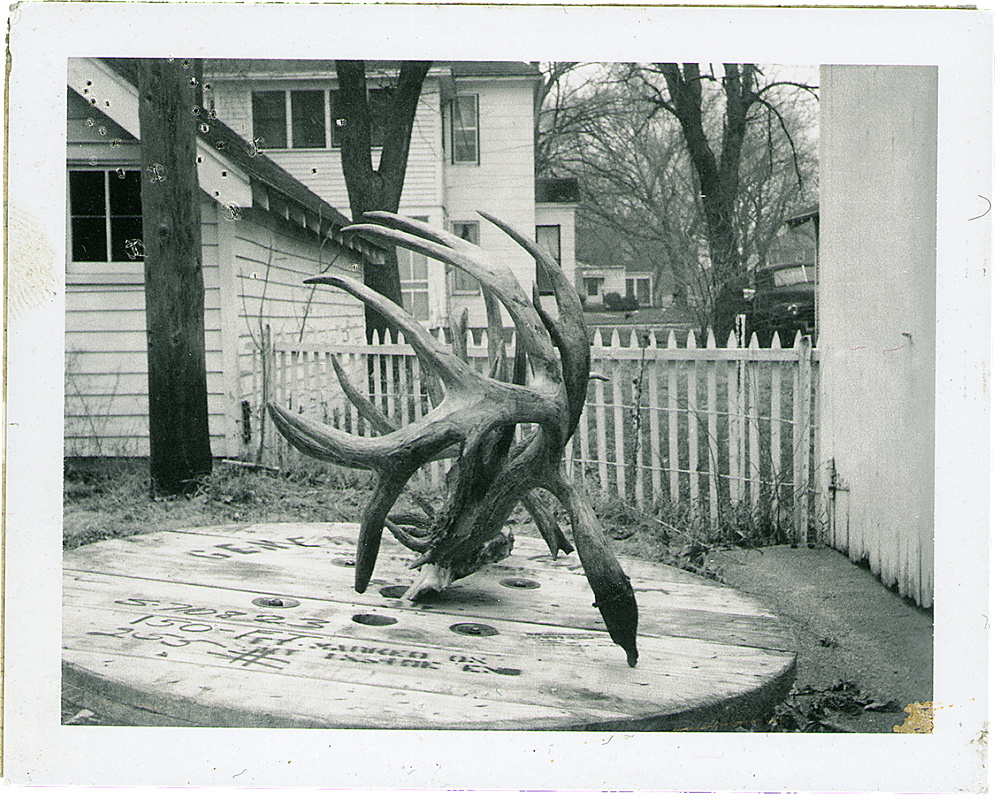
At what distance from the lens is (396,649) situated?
8.09ft

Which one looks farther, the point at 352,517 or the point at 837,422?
the point at 352,517

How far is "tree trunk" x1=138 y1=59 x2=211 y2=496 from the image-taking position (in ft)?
17.2

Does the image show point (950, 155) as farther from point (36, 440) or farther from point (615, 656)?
point (36, 440)

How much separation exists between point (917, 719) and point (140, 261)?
4.80 metres

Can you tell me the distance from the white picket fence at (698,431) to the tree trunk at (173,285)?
76cm

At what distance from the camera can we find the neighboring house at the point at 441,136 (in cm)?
401

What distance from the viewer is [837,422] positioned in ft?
14.3

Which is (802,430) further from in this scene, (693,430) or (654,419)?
(654,419)

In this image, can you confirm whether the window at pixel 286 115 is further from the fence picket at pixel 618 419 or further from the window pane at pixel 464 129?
the fence picket at pixel 618 419

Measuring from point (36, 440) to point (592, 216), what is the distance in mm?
3299

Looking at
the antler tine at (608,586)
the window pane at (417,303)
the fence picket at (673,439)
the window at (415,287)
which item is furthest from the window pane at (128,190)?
the antler tine at (608,586)

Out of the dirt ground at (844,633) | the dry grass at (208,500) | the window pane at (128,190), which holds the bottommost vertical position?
the dirt ground at (844,633)

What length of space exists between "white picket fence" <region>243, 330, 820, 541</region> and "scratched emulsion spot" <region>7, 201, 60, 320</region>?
3370 mm

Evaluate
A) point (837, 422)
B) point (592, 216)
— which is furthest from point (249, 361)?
point (837, 422)
